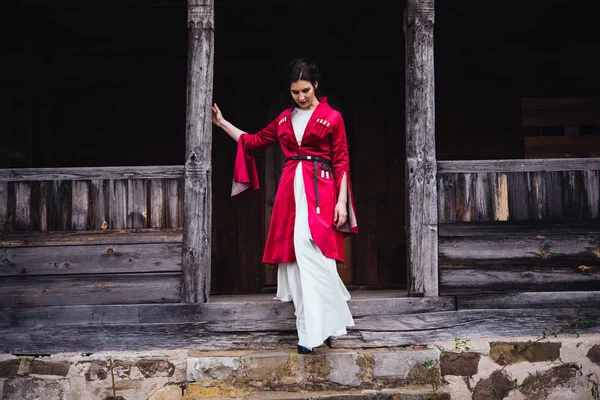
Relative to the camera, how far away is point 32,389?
457 cm

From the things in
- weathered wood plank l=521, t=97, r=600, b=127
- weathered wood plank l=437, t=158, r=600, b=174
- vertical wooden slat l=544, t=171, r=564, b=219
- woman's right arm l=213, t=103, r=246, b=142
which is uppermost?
weathered wood plank l=521, t=97, r=600, b=127

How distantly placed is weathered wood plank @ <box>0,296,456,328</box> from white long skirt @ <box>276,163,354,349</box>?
15.3 inches

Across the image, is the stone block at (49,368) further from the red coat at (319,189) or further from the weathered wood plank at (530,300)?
the weathered wood plank at (530,300)

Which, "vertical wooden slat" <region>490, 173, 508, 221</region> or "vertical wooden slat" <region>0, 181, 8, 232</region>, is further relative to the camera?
"vertical wooden slat" <region>490, 173, 508, 221</region>

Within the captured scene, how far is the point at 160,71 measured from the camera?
701cm

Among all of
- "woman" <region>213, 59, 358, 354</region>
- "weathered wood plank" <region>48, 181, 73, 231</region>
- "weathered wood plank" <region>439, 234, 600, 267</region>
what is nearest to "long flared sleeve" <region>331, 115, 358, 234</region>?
"woman" <region>213, 59, 358, 354</region>

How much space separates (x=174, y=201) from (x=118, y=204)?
440 millimetres

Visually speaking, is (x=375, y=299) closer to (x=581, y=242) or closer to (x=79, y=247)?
(x=581, y=242)

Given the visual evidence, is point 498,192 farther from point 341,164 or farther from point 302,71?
point 302,71

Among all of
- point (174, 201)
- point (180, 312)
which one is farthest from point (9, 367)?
point (174, 201)

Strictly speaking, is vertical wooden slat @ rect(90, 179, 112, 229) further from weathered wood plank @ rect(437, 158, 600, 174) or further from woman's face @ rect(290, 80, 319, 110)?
weathered wood plank @ rect(437, 158, 600, 174)

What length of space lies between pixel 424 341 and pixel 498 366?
0.58 metres

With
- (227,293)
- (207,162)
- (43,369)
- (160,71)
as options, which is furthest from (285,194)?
(160,71)

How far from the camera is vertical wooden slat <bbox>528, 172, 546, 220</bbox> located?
16.2 feet
